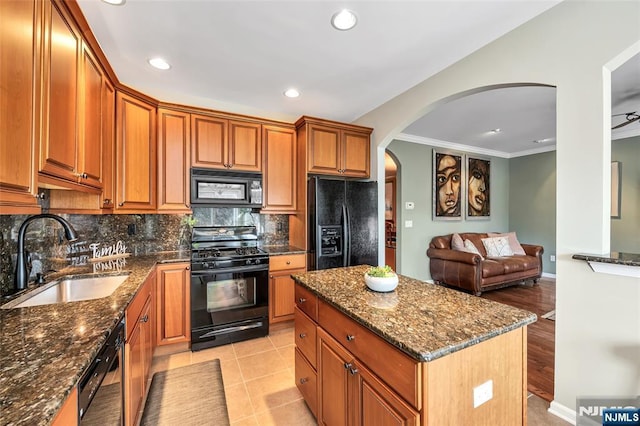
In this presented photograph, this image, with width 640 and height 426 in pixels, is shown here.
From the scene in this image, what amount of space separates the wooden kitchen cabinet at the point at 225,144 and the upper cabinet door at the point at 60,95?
132 centimetres

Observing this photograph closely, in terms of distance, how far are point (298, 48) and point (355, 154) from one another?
156 centimetres

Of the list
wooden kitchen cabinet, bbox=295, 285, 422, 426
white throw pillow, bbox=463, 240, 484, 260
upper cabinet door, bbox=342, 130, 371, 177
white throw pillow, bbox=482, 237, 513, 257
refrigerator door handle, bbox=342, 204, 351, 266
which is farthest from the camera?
white throw pillow, bbox=482, 237, 513, 257

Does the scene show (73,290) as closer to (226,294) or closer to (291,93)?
(226,294)

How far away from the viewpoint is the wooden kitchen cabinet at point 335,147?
3.18 meters

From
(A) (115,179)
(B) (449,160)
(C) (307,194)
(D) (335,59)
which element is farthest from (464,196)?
(A) (115,179)

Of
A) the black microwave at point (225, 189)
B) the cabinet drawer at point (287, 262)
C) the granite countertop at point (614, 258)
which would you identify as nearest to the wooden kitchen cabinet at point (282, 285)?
the cabinet drawer at point (287, 262)

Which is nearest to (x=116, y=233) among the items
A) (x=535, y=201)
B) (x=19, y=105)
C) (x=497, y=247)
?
(x=19, y=105)

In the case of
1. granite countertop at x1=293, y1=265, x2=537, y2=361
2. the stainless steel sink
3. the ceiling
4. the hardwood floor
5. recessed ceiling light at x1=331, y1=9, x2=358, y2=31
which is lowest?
the hardwood floor

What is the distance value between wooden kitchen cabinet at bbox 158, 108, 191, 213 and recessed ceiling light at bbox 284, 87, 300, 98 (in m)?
1.10

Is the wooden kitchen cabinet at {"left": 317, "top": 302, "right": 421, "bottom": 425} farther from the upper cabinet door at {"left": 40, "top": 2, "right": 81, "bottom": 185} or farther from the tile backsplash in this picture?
the tile backsplash

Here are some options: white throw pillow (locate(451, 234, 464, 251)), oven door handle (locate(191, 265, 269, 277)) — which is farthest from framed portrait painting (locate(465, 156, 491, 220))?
oven door handle (locate(191, 265, 269, 277))

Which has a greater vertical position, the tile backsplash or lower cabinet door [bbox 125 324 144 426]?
the tile backsplash

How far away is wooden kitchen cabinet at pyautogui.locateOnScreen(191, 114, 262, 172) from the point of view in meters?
2.88

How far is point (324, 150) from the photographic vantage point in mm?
3258
